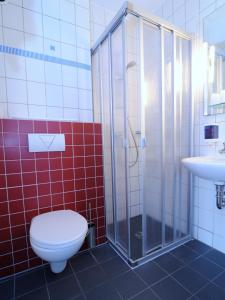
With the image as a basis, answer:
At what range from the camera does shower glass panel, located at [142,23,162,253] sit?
4.50 feet

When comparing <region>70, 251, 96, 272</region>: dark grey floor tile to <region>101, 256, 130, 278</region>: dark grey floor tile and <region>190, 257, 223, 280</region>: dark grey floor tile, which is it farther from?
<region>190, 257, 223, 280</region>: dark grey floor tile

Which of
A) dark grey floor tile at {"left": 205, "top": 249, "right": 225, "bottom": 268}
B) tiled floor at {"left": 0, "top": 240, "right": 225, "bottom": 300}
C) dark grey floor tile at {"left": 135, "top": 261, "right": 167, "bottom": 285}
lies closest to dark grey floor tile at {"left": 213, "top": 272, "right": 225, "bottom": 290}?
tiled floor at {"left": 0, "top": 240, "right": 225, "bottom": 300}

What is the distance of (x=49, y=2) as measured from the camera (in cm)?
162

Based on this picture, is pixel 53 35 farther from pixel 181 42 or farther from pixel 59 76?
pixel 181 42

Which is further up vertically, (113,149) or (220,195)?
(113,149)

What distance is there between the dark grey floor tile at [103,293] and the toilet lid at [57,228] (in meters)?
0.43

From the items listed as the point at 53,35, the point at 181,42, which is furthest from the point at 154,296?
the point at 53,35

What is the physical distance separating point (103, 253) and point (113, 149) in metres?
0.98

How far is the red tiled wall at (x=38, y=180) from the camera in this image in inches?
53.5

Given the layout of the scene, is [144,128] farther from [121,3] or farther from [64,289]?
[121,3]

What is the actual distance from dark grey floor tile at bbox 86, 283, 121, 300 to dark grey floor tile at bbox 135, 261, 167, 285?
0.25 m

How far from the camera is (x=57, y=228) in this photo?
1.19 meters

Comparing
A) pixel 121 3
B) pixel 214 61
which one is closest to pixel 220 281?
pixel 214 61

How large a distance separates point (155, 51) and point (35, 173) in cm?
140
